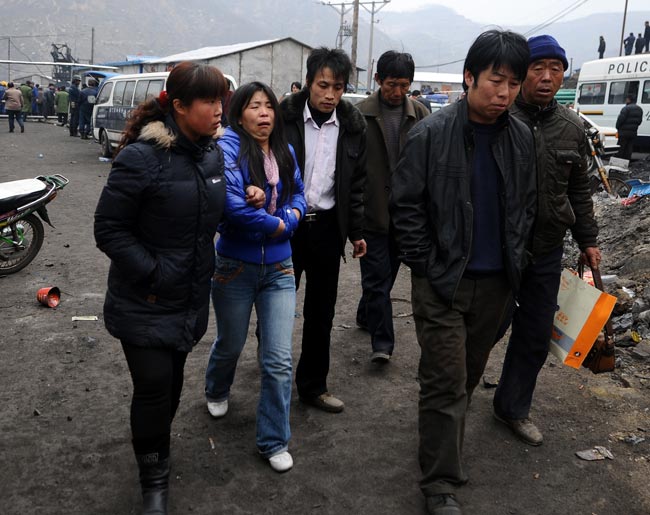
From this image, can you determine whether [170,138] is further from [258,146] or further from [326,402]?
[326,402]

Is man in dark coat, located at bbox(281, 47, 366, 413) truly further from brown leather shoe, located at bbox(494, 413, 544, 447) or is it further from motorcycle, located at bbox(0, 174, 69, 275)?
motorcycle, located at bbox(0, 174, 69, 275)

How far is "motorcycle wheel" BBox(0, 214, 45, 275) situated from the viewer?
6.28 meters

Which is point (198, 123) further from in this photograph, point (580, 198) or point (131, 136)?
point (580, 198)

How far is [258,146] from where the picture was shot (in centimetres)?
309

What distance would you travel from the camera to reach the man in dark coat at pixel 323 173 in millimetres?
3490

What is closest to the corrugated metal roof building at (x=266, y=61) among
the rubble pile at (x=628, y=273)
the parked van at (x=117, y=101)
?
the parked van at (x=117, y=101)

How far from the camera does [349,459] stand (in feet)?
10.6

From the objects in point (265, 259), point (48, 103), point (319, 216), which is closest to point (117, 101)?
point (319, 216)

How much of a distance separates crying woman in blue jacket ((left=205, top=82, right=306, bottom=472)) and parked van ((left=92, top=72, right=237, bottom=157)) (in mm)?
11478

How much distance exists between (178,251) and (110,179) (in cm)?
39

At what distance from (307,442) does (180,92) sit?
1.97m

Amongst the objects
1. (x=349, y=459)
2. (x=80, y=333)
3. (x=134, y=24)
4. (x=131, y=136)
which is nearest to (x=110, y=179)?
(x=131, y=136)

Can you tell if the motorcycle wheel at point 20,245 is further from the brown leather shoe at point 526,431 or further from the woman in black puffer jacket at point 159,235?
the brown leather shoe at point 526,431

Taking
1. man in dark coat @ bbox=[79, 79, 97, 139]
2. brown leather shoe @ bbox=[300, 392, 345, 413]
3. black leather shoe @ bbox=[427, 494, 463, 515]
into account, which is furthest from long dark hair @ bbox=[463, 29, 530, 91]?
man in dark coat @ bbox=[79, 79, 97, 139]
